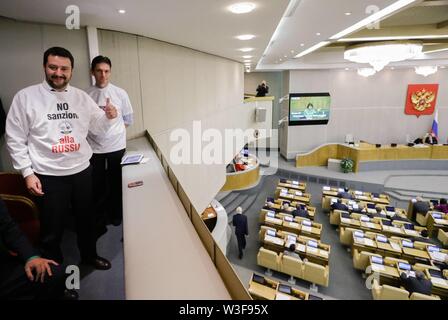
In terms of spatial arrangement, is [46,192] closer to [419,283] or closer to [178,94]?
[178,94]

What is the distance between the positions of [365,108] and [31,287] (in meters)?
16.7

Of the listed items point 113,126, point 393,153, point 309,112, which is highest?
point 309,112

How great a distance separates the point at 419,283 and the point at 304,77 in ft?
38.4

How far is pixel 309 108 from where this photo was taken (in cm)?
1499

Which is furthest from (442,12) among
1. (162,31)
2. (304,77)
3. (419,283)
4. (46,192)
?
(46,192)

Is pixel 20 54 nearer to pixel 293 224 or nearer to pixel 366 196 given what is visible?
pixel 293 224

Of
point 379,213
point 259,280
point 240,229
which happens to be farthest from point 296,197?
point 259,280

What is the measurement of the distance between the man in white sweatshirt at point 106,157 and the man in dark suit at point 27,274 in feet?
3.43

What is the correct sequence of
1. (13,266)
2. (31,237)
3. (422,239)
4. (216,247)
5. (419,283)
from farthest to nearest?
1. (422,239)
2. (419,283)
3. (31,237)
4. (13,266)
5. (216,247)

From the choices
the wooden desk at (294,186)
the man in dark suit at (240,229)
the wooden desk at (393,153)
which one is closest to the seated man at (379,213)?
the wooden desk at (294,186)

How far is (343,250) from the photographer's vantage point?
26.1 feet

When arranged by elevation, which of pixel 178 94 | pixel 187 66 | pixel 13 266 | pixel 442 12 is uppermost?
pixel 442 12

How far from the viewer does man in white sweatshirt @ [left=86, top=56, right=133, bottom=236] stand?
270 cm

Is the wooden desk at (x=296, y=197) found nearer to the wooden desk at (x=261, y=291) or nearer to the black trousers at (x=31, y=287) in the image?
the wooden desk at (x=261, y=291)
